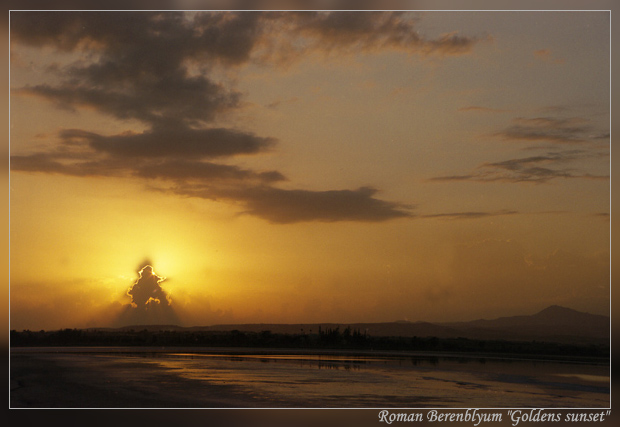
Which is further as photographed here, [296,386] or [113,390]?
[296,386]

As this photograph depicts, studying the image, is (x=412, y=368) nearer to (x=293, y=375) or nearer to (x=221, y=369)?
(x=293, y=375)

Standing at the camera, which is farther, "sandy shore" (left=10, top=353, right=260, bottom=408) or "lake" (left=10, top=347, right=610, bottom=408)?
"lake" (left=10, top=347, right=610, bottom=408)

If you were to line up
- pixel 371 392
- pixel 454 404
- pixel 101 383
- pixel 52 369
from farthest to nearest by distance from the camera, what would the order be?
pixel 52 369, pixel 101 383, pixel 371 392, pixel 454 404

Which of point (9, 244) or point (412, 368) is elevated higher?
point (9, 244)

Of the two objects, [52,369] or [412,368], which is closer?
[52,369]

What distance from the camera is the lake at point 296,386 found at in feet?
62.5

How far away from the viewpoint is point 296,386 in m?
21.5

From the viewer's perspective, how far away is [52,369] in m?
26.9

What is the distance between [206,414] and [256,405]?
4.96 ft

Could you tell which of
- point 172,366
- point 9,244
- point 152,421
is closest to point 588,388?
point 152,421

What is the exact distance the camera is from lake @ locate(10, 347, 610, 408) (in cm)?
1906

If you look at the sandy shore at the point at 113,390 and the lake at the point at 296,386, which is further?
the lake at the point at 296,386

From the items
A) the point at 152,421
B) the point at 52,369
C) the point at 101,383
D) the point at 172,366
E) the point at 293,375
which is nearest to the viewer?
the point at 152,421

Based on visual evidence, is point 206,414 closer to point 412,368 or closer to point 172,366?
point 172,366
